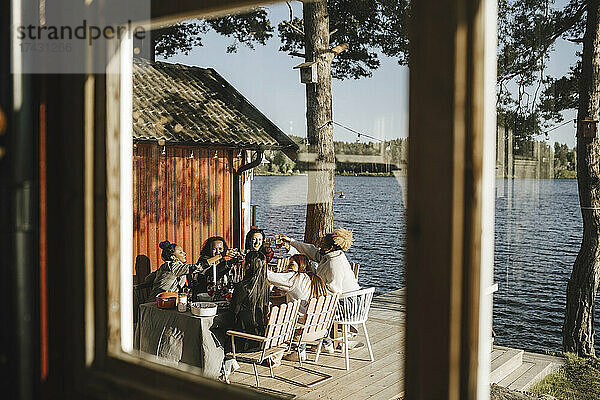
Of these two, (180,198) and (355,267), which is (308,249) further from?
(180,198)

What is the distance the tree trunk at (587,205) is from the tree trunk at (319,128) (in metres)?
1.80

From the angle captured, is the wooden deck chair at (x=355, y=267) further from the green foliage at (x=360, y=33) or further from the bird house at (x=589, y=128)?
the bird house at (x=589, y=128)

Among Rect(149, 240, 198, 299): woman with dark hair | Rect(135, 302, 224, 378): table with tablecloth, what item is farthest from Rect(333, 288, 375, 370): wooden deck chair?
Rect(149, 240, 198, 299): woman with dark hair

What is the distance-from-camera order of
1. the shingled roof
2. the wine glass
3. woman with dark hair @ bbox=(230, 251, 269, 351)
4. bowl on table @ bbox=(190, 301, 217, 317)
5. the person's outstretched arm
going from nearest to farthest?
1. bowl on table @ bbox=(190, 301, 217, 317)
2. woman with dark hair @ bbox=(230, 251, 269, 351)
3. the wine glass
4. the person's outstretched arm
5. the shingled roof

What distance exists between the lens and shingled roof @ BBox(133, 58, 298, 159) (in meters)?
5.26

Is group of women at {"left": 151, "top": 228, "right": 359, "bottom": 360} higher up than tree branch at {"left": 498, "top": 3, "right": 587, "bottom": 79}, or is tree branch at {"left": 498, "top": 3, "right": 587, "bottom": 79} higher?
tree branch at {"left": 498, "top": 3, "right": 587, "bottom": 79}

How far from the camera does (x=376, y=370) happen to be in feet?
13.9

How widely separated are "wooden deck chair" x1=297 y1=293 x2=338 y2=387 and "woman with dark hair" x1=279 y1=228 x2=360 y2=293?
183 millimetres

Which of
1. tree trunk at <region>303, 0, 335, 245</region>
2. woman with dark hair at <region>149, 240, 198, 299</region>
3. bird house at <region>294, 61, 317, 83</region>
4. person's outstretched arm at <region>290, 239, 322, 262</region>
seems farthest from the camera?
bird house at <region>294, 61, 317, 83</region>

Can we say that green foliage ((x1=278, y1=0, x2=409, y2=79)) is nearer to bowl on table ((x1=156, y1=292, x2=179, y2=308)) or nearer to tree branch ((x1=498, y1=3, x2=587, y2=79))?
tree branch ((x1=498, y1=3, x2=587, y2=79))

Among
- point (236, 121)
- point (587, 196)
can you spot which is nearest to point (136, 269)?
point (236, 121)

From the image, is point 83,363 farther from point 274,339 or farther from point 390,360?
point 390,360

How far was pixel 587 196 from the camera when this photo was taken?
154 inches

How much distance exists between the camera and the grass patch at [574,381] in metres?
3.94
